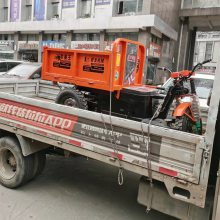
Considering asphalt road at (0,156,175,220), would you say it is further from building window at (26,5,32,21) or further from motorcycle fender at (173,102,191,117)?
building window at (26,5,32,21)

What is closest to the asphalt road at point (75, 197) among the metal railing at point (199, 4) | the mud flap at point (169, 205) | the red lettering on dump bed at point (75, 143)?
the mud flap at point (169, 205)

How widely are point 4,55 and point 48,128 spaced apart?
27620 millimetres

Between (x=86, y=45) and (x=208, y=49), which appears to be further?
(x=208, y=49)

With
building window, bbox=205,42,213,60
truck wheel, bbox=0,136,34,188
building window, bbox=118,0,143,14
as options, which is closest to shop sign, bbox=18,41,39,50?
building window, bbox=118,0,143,14

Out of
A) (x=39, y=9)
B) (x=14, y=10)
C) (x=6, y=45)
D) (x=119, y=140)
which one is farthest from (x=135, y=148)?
(x=6, y=45)

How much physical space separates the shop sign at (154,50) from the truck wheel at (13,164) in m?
17.3

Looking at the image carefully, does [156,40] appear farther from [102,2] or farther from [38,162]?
[38,162]

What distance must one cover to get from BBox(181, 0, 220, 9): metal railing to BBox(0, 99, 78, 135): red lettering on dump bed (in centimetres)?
2425

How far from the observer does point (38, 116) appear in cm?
396

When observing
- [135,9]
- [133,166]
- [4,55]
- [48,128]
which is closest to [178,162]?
[133,166]

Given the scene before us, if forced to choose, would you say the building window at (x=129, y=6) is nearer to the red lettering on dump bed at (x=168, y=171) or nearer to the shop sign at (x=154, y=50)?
the shop sign at (x=154, y=50)

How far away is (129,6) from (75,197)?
1887cm

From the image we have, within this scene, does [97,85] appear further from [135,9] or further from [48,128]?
[135,9]

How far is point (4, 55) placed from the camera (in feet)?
95.9
